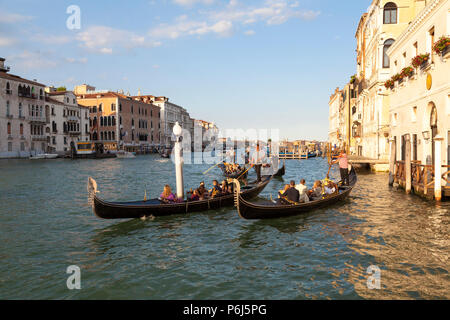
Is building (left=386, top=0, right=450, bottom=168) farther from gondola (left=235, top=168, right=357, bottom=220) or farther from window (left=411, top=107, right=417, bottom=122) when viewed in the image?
gondola (left=235, top=168, right=357, bottom=220)

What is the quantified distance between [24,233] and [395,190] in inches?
523

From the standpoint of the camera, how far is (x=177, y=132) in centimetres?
1108

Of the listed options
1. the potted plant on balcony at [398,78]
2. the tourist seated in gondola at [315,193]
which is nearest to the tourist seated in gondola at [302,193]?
the tourist seated in gondola at [315,193]

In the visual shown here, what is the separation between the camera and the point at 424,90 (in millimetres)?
14305

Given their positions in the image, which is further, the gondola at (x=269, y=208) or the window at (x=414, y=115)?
the window at (x=414, y=115)

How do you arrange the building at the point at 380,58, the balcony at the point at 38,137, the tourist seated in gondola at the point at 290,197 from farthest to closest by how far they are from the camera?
the balcony at the point at 38,137 < the building at the point at 380,58 < the tourist seated in gondola at the point at 290,197

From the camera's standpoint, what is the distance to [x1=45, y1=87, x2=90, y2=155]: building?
159 ft

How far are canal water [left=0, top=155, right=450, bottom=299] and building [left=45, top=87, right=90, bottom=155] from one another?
134ft

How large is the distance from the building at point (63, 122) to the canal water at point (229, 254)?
134 feet

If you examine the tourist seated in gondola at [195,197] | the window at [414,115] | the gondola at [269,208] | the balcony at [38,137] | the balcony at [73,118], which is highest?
the balcony at [73,118]

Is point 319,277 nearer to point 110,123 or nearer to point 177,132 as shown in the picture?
point 177,132

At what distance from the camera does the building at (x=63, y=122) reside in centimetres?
4841

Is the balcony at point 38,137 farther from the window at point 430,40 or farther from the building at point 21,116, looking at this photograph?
the window at point 430,40

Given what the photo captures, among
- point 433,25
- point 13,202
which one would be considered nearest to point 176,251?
point 13,202
